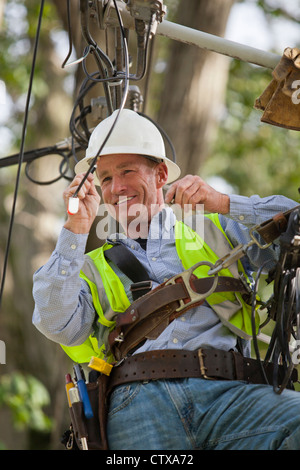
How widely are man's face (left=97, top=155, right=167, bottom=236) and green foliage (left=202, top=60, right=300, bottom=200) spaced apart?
7.69m

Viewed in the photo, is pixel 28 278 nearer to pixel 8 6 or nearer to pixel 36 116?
pixel 36 116

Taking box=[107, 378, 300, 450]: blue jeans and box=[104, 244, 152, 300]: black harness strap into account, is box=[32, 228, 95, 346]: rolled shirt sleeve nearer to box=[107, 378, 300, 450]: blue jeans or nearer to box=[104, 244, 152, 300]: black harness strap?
box=[104, 244, 152, 300]: black harness strap

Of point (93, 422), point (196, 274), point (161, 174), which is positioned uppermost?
point (161, 174)

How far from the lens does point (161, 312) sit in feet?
11.4

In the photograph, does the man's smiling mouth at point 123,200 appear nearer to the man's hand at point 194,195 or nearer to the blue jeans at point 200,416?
the man's hand at point 194,195

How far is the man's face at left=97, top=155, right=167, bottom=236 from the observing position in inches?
153

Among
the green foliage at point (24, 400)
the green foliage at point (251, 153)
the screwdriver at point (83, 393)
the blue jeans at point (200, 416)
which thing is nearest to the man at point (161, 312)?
the blue jeans at point (200, 416)

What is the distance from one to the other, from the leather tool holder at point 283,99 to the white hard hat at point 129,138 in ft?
2.56

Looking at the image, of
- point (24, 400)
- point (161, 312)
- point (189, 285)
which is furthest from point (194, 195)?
point (24, 400)

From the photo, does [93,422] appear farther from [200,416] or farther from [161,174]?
[161,174]

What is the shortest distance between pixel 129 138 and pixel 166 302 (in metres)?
1.07
